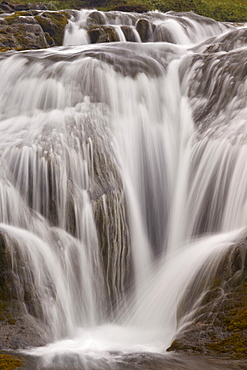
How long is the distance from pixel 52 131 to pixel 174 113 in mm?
4134

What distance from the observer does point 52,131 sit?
1094cm

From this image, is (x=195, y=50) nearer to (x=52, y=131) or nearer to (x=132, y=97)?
(x=132, y=97)

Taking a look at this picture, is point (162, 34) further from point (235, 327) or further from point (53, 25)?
point (235, 327)

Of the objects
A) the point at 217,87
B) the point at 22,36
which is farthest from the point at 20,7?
the point at 217,87

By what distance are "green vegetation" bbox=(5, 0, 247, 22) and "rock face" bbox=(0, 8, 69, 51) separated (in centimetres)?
1321

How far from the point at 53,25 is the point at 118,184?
17081 mm

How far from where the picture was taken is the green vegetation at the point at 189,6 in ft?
128

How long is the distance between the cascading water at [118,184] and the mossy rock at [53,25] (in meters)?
9.84

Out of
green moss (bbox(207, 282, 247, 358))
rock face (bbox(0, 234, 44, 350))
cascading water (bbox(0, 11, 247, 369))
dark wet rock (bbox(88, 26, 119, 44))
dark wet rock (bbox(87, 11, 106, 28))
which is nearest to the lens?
green moss (bbox(207, 282, 247, 358))

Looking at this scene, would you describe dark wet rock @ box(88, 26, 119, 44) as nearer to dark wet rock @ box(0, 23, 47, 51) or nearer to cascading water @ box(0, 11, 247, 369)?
dark wet rock @ box(0, 23, 47, 51)

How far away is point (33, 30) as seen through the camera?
22844 millimetres

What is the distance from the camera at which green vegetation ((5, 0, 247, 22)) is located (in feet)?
128

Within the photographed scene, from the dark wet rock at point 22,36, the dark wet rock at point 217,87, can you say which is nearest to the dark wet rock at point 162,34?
the dark wet rock at point 22,36

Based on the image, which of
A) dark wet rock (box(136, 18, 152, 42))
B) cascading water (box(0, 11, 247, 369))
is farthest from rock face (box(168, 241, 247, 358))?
dark wet rock (box(136, 18, 152, 42))
